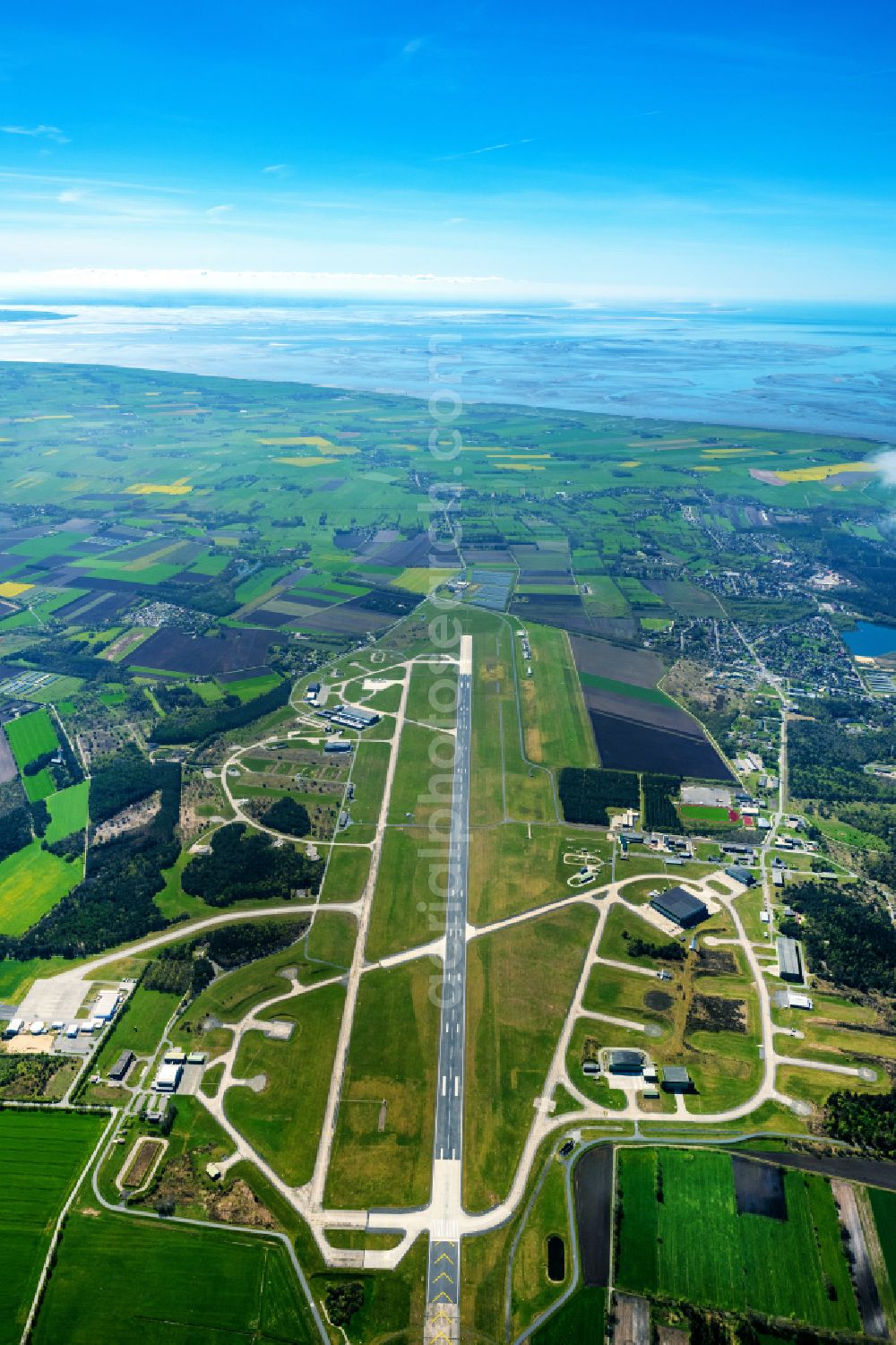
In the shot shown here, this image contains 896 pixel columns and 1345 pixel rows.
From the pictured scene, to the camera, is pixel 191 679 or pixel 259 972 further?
pixel 191 679

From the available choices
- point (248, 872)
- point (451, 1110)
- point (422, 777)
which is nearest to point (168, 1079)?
point (451, 1110)

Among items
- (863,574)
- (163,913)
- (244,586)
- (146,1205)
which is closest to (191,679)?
(244,586)

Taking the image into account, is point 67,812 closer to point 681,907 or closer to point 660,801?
point 681,907

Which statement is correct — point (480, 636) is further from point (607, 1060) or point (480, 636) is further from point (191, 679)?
point (607, 1060)

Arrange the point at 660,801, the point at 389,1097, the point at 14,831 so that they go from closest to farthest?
the point at 389,1097, the point at 14,831, the point at 660,801

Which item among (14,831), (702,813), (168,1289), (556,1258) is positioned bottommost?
(168,1289)

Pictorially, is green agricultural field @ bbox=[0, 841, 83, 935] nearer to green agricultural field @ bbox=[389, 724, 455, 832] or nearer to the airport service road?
green agricultural field @ bbox=[389, 724, 455, 832]
